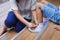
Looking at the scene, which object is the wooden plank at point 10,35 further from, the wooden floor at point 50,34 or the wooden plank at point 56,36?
the wooden plank at point 56,36

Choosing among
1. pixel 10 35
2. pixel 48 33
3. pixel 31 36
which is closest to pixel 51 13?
pixel 48 33

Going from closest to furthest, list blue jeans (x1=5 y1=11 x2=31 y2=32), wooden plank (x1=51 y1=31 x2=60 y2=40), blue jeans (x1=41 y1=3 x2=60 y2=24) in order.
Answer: wooden plank (x1=51 y1=31 x2=60 y2=40)
blue jeans (x1=5 y1=11 x2=31 y2=32)
blue jeans (x1=41 y1=3 x2=60 y2=24)

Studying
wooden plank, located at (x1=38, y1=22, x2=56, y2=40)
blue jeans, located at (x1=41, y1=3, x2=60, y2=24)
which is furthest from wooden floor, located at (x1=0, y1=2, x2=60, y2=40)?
blue jeans, located at (x1=41, y1=3, x2=60, y2=24)

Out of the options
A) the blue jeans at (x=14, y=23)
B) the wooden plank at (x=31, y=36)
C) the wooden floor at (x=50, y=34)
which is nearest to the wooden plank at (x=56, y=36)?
the wooden floor at (x=50, y=34)

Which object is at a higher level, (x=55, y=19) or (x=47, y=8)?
(x=47, y=8)

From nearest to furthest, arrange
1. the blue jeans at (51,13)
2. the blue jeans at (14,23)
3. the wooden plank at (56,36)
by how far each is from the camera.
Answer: the wooden plank at (56,36), the blue jeans at (14,23), the blue jeans at (51,13)

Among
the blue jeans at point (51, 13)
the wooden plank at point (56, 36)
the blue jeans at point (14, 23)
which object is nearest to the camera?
the wooden plank at point (56, 36)

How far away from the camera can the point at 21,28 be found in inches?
70.1

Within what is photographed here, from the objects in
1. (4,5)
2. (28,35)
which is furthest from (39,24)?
(4,5)

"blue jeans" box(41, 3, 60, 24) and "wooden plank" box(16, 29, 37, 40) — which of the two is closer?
"wooden plank" box(16, 29, 37, 40)

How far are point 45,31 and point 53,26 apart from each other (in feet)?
0.58

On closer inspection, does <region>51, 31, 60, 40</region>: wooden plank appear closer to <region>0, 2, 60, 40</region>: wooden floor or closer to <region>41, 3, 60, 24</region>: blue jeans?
<region>0, 2, 60, 40</region>: wooden floor

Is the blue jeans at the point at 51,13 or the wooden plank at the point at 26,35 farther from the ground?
the blue jeans at the point at 51,13

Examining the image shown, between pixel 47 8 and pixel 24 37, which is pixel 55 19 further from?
pixel 24 37
